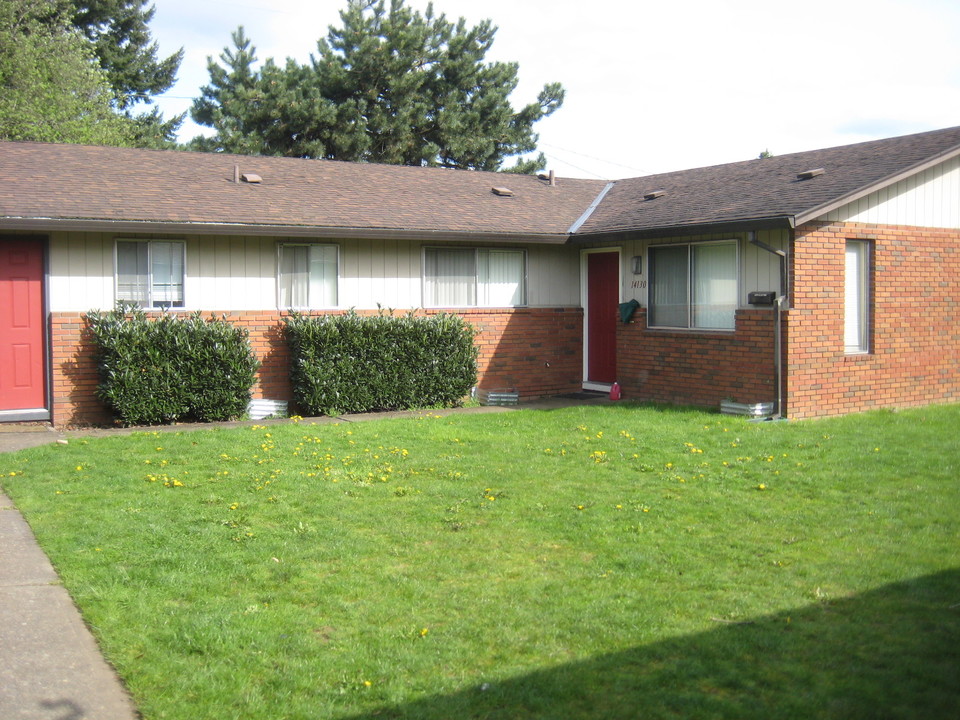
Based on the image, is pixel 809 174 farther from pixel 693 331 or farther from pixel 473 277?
pixel 473 277

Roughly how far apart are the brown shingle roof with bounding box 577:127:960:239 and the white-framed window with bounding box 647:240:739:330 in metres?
0.54

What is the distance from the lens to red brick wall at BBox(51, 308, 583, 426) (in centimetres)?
1259

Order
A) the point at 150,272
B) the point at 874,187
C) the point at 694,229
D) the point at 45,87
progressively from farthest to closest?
the point at 45,87 < the point at 694,229 < the point at 150,272 < the point at 874,187

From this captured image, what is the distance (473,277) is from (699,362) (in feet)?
12.8

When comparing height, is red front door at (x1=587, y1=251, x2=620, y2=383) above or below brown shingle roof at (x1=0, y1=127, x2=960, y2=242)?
below

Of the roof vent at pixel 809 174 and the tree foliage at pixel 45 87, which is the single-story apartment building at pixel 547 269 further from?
the tree foliage at pixel 45 87

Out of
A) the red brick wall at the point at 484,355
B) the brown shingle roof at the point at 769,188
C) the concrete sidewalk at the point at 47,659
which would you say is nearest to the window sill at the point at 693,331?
the brown shingle roof at the point at 769,188

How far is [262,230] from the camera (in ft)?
43.8

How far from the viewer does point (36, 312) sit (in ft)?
41.2

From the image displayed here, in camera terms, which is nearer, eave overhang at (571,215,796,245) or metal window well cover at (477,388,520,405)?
eave overhang at (571,215,796,245)

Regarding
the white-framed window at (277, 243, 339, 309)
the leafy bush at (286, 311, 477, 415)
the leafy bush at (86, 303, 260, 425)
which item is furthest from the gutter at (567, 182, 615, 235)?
the leafy bush at (86, 303, 260, 425)

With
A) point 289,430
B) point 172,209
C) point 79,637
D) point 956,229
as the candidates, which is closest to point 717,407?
point 956,229

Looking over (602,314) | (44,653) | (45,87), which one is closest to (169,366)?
(602,314)

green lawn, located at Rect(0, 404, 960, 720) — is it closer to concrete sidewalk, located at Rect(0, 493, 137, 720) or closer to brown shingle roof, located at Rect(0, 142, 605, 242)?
concrete sidewalk, located at Rect(0, 493, 137, 720)
